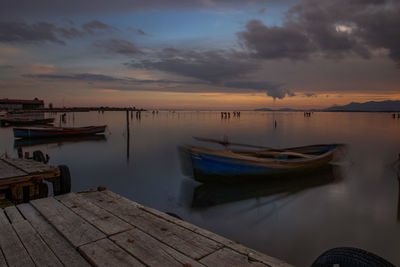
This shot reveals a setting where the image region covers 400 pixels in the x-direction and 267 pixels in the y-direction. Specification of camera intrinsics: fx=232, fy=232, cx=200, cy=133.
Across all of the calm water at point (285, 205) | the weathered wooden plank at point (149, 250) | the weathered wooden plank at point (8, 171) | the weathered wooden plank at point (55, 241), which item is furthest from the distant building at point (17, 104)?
the weathered wooden plank at point (149, 250)

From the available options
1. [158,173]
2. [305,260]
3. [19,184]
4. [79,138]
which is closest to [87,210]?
[19,184]

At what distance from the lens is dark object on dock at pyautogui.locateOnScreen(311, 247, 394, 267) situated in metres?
2.61

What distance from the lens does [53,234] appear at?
3.00 meters

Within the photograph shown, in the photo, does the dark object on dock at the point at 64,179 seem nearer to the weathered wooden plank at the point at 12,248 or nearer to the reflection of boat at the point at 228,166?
the weathered wooden plank at the point at 12,248

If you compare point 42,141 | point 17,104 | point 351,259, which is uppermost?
point 17,104

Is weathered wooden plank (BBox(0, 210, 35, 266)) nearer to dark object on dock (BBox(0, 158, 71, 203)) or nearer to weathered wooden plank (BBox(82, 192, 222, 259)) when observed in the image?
weathered wooden plank (BBox(82, 192, 222, 259))

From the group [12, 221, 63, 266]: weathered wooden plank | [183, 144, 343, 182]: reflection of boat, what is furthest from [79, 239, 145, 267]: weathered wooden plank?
[183, 144, 343, 182]: reflection of boat

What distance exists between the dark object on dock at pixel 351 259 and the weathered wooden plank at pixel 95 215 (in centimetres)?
265

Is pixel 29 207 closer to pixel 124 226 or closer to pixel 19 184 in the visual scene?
pixel 124 226

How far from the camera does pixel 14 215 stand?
11.7 feet

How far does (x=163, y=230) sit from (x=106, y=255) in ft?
2.70

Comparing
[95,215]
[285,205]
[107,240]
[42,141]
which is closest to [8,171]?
[95,215]

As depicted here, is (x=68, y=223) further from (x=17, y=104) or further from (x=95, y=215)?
(x=17, y=104)

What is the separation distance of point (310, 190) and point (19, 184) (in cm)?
1123
